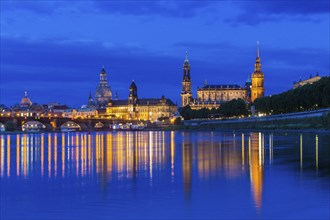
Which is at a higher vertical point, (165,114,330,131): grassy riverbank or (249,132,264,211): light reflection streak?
(165,114,330,131): grassy riverbank

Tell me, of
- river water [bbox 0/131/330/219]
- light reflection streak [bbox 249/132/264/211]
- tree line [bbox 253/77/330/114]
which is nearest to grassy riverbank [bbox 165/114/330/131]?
tree line [bbox 253/77/330/114]

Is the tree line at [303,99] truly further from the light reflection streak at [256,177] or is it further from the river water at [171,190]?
the river water at [171,190]

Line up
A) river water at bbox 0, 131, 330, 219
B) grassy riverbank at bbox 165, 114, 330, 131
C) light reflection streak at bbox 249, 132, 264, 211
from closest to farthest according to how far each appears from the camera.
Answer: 1. river water at bbox 0, 131, 330, 219
2. light reflection streak at bbox 249, 132, 264, 211
3. grassy riverbank at bbox 165, 114, 330, 131

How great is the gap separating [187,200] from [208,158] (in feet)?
65.3

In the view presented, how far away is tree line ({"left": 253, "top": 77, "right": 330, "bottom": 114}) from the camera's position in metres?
107

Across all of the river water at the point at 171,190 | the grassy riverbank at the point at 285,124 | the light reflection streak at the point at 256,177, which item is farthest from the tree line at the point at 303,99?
the river water at the point at 171,190

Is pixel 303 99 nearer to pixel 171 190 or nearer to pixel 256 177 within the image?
pixel 256 177

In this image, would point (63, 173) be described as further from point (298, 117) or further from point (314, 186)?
point (298, 117)

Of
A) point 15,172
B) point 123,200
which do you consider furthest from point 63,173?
point 123,200

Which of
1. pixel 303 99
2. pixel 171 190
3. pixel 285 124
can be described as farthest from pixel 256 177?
pixel 303 99

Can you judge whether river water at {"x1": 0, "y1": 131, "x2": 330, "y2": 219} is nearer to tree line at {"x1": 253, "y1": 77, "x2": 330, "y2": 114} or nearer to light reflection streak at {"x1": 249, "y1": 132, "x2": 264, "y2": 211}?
light reflection streak at {"x1": 249, "y1": 132, "x2": 264, "y2": 211}

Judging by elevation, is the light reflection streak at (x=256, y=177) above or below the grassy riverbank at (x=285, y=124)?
below

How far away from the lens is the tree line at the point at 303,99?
107 m

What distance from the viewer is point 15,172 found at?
34.1 m
